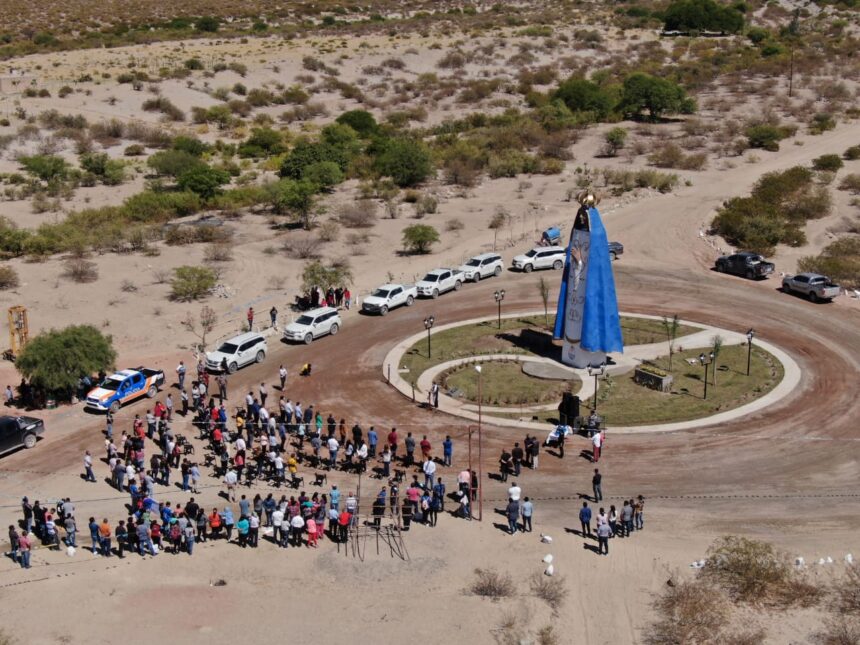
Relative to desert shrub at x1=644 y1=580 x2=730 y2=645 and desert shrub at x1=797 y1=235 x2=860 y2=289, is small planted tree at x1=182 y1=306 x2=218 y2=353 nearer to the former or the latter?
desert shrub at x1=644 y1=580 x2=730 y2=645

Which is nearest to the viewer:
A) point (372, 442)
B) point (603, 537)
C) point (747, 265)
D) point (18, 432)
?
point (603, 537)

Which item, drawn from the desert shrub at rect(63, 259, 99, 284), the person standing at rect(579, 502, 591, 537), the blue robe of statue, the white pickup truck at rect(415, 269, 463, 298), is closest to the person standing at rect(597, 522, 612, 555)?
the person standing at rect(579, 502, 591, 537)

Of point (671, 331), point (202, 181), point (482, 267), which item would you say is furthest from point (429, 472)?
point (202, 181)

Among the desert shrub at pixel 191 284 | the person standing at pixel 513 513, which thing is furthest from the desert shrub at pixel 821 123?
the person standing at pixel 513 513

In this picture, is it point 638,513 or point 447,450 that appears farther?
point 447,450

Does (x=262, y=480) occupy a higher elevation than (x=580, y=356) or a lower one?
lower

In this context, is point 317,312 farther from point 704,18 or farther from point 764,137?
point 704,18

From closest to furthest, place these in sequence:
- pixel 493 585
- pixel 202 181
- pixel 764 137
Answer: pixel 493 585 < pixel 202 181 < pixel 764 137

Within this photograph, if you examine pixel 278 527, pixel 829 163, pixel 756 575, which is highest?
pixel 829 163

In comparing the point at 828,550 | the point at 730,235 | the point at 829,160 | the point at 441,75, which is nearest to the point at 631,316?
the point at 730,235
